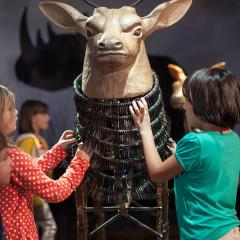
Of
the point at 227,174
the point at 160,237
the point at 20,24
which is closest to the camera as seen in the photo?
the point at 227,174

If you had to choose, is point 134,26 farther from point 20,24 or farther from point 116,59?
point 20,24

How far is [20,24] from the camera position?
12.8 ft

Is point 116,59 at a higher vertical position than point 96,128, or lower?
higher

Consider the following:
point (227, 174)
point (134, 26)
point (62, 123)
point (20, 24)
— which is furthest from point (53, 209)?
point (227, 174)

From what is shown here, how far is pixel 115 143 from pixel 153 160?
0.47 m

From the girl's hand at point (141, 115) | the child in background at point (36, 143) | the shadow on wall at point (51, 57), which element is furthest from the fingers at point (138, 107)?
the shadow on wall at point (51, 57)

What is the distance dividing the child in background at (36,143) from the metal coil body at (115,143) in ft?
3.79

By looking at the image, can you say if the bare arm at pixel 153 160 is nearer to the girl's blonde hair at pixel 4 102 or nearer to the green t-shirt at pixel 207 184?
the green t-shirt at pixel 207 184

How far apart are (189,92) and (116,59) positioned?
45cm

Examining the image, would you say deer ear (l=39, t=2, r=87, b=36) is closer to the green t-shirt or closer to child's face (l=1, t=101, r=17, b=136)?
child's face (l=1, t=101, r=17, b=136)

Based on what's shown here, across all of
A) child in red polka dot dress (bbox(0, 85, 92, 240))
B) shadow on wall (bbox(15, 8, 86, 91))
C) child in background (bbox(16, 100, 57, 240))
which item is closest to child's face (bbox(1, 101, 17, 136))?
child in red polka dot dress (bbox(0, 85, 92, 240))

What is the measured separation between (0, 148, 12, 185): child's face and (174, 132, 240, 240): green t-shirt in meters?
0.56

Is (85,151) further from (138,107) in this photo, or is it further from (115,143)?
(138,107)

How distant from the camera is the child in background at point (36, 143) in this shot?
333 cm
